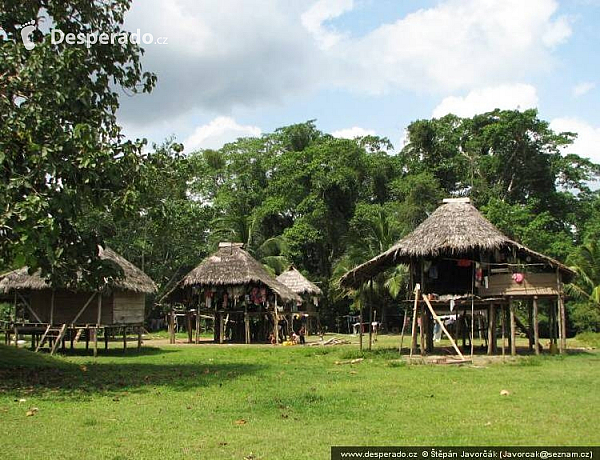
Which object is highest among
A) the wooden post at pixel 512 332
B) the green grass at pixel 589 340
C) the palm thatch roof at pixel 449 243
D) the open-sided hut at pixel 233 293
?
the palm thatch roof at pixel 449 243

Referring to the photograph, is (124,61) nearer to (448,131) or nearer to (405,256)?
(405,256)

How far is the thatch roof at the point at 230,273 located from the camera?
2862cm

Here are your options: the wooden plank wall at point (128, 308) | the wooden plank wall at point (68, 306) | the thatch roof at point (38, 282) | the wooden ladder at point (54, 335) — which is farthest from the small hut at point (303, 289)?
the wooden ladder at point (54, 335)

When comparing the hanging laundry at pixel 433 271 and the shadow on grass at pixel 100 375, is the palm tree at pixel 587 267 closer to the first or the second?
the hanging laundry at pixel 433 271

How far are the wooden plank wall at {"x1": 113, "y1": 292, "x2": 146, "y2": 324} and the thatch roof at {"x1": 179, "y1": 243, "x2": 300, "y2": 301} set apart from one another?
4.05 m

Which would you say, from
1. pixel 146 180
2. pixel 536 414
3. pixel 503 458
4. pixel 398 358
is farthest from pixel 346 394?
pixel 398 358

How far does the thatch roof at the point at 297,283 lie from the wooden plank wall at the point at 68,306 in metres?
15.1

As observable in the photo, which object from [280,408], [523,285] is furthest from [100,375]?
[523,285]

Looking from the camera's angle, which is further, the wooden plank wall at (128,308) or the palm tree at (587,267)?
the palm tree at (587,267)

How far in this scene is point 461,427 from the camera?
7703 millimetres

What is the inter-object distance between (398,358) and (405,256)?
142 inches

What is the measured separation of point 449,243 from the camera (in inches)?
770

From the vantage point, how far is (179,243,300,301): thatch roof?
2862 cm

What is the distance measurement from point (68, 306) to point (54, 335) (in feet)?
3.65
